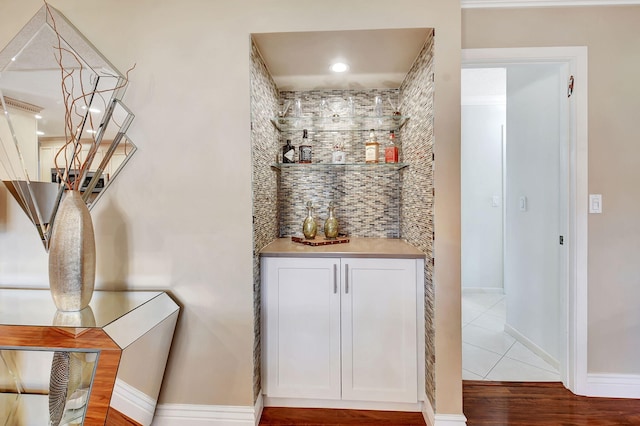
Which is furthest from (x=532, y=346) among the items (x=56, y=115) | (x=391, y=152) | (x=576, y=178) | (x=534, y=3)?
(x=56, y=115)

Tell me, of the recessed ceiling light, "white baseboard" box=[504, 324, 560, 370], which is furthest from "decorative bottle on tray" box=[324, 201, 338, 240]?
"white baseboard" box=[504, 324, 560, 370]

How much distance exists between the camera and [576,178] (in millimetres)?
1922

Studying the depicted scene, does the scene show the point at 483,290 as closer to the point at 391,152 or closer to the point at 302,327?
the point at 391,152

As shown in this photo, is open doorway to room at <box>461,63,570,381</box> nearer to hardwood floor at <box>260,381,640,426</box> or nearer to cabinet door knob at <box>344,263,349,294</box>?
hardwood floor at <box>260,381,640,426</box>

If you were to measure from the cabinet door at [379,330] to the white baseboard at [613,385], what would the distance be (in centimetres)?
117

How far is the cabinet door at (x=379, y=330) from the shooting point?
1759 mm

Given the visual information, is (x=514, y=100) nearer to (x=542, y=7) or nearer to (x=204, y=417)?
(x=542, y=7)

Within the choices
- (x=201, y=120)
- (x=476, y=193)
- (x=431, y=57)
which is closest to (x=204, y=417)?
(x=201, y=120)

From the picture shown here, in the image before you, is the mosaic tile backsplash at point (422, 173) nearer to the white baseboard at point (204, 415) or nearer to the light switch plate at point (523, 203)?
the white baseboard at point (204, 415)

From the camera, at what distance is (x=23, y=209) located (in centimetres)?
172

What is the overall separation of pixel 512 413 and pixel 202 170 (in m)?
2.25

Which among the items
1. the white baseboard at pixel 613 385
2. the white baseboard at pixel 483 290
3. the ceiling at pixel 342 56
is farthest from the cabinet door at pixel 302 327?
the white baseboard at pixel 483 290

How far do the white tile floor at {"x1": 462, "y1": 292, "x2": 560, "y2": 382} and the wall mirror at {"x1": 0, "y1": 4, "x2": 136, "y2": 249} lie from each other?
106 inches

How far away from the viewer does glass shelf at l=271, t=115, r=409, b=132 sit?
7.38 ft
